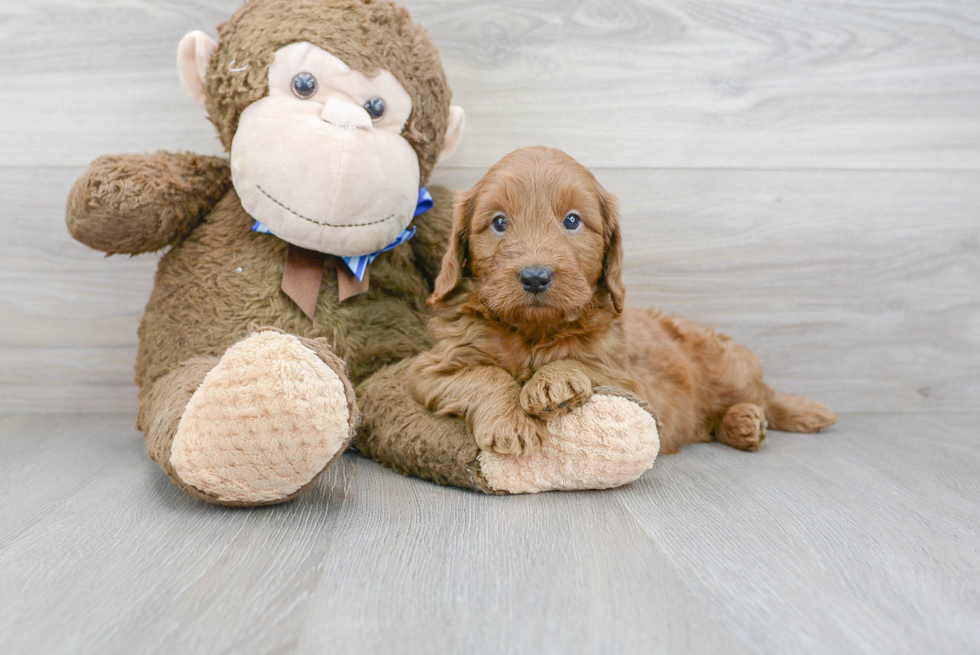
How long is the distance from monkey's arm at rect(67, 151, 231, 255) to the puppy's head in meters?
0.65

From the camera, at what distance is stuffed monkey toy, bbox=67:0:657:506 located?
1.36 metres

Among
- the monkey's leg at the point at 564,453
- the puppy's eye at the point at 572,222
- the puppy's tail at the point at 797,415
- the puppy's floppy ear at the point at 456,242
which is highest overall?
the puppy's eye at the point at 572,222

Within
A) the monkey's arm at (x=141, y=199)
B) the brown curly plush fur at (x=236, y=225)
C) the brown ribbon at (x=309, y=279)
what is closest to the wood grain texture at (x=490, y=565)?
the brown curly plush fur at (x=236, y=225)

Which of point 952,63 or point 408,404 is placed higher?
point 952,63

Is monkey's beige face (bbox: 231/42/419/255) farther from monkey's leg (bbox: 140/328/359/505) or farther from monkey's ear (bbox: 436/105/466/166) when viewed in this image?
monkey's leg (bbox: 140/328/359/505)

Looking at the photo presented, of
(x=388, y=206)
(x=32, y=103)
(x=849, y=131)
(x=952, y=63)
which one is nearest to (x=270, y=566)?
(x=388, y=206)

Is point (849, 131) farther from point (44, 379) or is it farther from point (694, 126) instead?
point (44, 379)

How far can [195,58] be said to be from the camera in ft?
5.40

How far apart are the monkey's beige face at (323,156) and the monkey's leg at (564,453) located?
488 mm

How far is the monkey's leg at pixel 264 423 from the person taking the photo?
1.12 meters

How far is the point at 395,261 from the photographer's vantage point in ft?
5.91

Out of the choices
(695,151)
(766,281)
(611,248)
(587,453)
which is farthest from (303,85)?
(766,281)

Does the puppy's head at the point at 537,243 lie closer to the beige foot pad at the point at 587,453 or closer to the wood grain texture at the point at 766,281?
the beige foot pad at the point at 587,453

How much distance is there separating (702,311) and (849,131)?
71 cm
